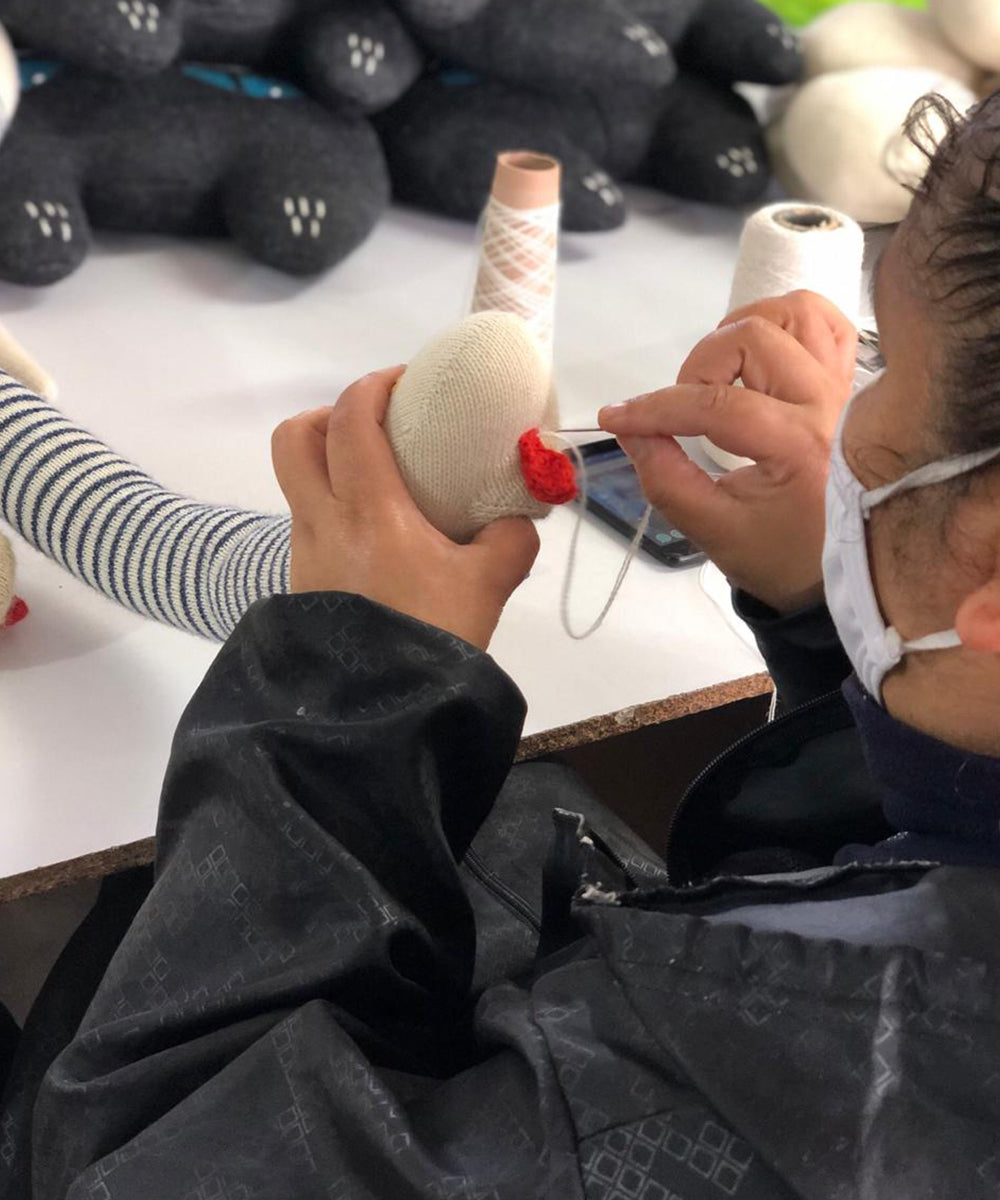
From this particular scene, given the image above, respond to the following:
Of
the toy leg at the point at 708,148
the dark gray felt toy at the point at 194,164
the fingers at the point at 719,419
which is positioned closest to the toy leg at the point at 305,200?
the dark gray felt toy at the point at 194,164

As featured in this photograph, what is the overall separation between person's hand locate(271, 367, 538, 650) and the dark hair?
0.78 feet

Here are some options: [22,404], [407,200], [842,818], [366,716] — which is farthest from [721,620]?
[407,200]

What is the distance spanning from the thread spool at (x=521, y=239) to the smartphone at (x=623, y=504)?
0.38 feet

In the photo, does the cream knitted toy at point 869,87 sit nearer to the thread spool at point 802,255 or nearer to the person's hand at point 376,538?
the thread spool at point 802,255

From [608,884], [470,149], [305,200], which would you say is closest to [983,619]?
[608,884]

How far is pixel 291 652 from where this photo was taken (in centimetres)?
57

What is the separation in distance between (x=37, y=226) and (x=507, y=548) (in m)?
0.65

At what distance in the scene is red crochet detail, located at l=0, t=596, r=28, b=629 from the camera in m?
0.75

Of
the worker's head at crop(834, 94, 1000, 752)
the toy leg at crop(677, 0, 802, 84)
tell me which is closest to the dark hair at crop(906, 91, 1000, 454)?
the worker's head at crop(834, 94, 1000, 752)

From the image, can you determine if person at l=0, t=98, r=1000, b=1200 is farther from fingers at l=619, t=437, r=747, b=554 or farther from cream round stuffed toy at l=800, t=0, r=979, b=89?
cream round stuffed toy at l=800, t=0, r=979, b=89

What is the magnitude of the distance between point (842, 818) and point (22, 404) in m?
0.51

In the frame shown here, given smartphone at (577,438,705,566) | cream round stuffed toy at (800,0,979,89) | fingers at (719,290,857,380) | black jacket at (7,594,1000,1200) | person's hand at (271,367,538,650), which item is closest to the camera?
black jacket at (7,594,1000,1200)

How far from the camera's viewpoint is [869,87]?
1303 mm

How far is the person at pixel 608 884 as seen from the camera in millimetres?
407
